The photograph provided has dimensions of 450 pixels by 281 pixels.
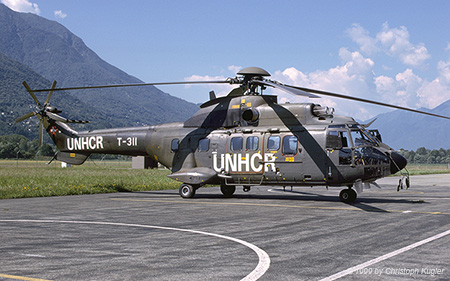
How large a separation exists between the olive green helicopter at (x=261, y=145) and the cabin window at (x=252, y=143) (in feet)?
0.16

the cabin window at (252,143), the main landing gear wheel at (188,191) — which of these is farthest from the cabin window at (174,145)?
the cabin window at (252,143)

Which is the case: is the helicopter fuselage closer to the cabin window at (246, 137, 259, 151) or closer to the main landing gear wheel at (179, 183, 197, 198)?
the cabin window at (246, 137, 259, 151)

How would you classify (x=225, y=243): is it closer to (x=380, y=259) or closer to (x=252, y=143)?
(x=380, y=259)

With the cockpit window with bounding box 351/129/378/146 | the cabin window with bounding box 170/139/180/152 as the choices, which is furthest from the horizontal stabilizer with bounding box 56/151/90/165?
the cockpit window with bounding box 351/129/378/146

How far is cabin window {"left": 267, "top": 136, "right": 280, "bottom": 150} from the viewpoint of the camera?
22023 mm

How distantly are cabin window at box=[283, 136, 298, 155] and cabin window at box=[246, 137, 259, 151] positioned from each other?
143cm

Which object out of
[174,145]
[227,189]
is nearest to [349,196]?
[227,189]

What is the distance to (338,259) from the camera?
350 inches

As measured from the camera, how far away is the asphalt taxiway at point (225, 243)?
7809 mm

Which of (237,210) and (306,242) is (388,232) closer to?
(306,242)

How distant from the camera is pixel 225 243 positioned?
35.2ft

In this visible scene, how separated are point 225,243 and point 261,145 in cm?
1200

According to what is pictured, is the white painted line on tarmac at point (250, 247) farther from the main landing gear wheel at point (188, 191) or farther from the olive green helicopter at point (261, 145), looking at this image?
the main landing gear wheel at point (188, 191)

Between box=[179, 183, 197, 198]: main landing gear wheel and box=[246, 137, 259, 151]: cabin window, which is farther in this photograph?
box=[179, 183, 197, 198]: main landing gear wheel
